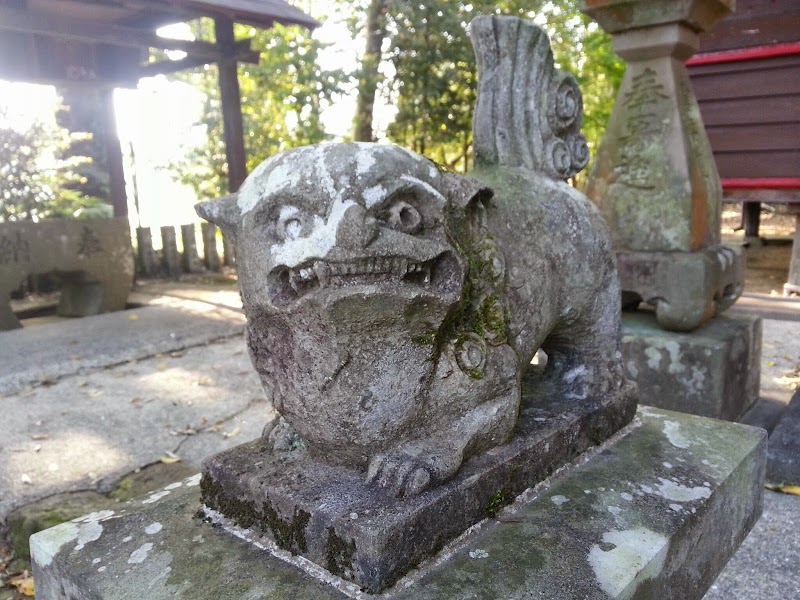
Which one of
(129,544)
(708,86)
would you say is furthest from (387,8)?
(129,544)

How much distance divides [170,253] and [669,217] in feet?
20.4

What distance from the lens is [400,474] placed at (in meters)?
1.30

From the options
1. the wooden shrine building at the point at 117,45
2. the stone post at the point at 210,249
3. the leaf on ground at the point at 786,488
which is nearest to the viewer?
the leaf on ground at the point at 786,488

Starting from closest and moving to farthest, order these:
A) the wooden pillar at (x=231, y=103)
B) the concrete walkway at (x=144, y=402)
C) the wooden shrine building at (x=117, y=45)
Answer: the concrete walkway at (x=144, y=402)
the wooden shrine building at (x=117, y=45)
the wooden pillar at (x=231, y=103)

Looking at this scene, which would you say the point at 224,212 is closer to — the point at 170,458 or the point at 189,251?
the point at 170,458

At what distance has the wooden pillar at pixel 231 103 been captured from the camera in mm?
6148

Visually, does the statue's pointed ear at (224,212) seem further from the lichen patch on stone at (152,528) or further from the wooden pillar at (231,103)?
the wooden pillar at (231,103)

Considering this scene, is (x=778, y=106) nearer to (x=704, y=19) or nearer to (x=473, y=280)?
(x=704, y=19)

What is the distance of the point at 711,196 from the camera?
10.0ft

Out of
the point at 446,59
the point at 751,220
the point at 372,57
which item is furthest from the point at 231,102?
the point at 751,220

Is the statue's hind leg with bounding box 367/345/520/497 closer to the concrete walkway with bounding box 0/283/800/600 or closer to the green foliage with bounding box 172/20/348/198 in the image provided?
the concrete walkway with bounding box 0/283/800/600

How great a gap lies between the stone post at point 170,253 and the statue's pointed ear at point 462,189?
695 centimetres

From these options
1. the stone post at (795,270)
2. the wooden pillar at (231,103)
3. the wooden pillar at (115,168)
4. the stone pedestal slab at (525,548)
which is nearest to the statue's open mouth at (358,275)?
the stone pedestal slab at (525,548)

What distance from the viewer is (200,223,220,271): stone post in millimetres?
8133
